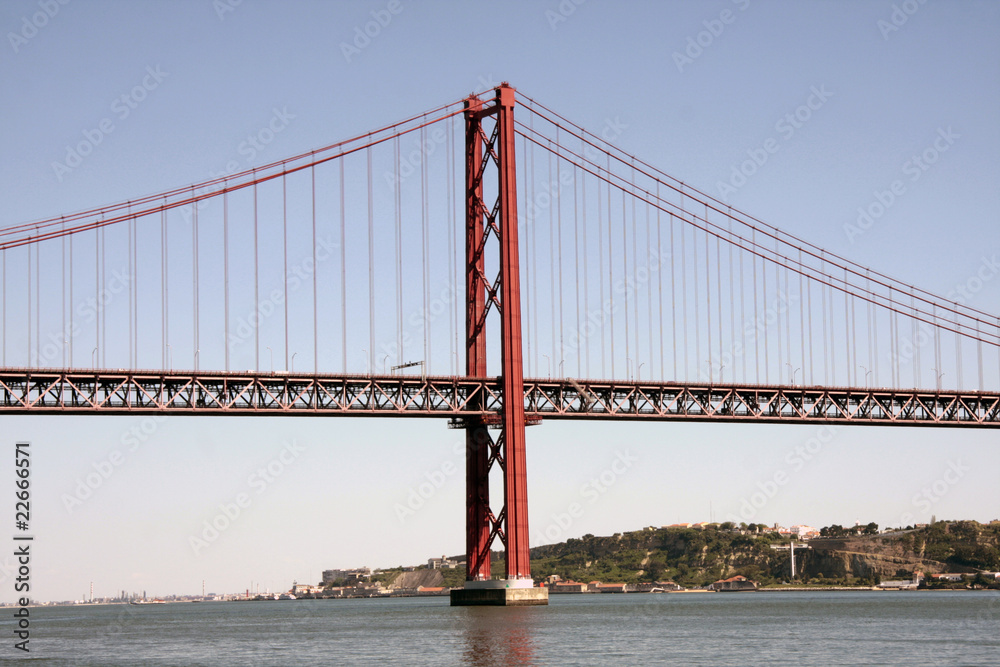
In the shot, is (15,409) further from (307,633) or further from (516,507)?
(516,507)

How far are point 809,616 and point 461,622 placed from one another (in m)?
25.5

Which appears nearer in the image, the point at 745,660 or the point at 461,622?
the point at 745,660

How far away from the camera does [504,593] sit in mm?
75188

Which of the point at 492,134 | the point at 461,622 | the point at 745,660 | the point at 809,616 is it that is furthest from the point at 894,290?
the point at 745,660

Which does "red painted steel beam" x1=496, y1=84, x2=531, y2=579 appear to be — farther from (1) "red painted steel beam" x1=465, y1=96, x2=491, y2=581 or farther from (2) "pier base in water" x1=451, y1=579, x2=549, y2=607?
(1) "red painted steel beam" x1=465, y1=96, x2=491, y2=581

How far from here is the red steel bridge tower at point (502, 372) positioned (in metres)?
73.9

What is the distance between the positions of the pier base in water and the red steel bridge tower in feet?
0.18

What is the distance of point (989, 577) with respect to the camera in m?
188

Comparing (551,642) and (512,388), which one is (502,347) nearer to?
(512,388)

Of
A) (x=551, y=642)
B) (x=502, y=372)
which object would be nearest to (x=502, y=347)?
(x=502, y=372)

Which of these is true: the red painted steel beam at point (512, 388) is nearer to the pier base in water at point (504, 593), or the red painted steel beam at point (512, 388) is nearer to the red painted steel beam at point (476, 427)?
the pier base in water at point (504, 593)

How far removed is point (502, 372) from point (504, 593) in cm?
1197

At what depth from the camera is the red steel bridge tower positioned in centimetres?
7394

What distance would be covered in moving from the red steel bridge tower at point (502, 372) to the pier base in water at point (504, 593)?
5cm
